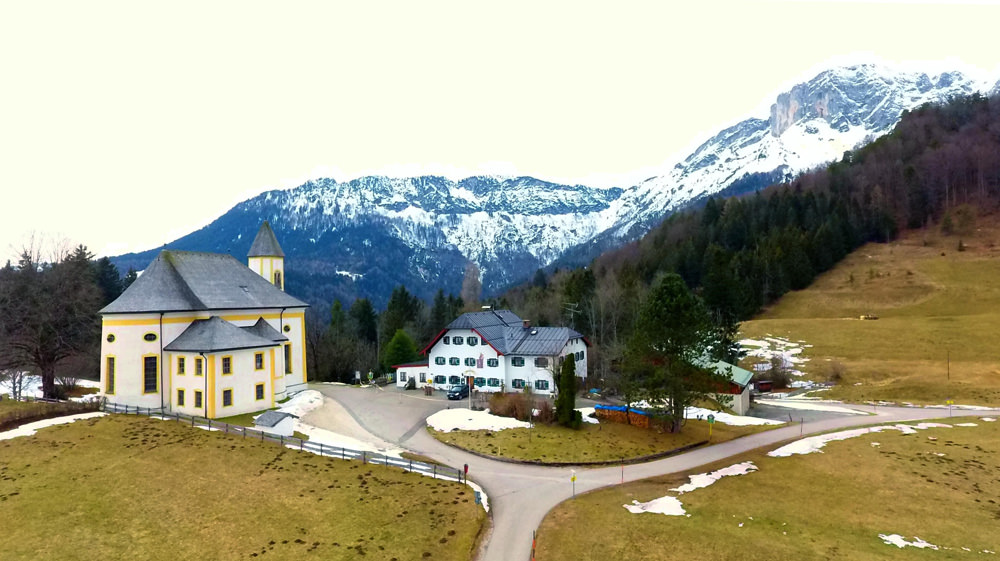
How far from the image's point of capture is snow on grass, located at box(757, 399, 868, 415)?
156 feet

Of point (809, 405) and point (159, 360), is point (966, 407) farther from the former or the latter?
point (159, 360)

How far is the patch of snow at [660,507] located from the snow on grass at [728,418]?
20758mm

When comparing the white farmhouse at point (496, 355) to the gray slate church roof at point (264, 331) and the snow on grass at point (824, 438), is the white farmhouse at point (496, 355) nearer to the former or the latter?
the gray slate church roof at point (264, 331)

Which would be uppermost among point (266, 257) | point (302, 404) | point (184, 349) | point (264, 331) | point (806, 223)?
point (806, 223)

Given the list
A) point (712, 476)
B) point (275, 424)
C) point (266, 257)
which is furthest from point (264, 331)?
point (712, 476)

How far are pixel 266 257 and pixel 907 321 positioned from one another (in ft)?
287

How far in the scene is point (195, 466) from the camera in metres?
26.1

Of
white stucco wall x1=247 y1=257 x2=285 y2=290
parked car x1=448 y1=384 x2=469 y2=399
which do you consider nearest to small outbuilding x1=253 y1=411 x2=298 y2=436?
parked car x1=448 y1=384 x2=469 y2=399

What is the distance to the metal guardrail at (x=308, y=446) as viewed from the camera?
27672mm

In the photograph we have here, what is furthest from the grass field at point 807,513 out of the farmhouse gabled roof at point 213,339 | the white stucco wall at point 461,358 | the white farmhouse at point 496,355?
the white stucco wall at point 461,358

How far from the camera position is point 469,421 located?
38812 millimetres

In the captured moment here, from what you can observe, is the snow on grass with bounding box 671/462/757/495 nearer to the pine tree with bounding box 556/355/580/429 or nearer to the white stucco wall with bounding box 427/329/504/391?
the pine tree with bounding box 556/355/580/429

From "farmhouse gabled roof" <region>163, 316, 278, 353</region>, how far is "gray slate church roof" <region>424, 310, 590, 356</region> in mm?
20826

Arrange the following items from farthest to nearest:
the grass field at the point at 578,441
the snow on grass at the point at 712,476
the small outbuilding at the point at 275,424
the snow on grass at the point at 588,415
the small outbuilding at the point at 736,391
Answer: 1. the small outbuilding at the point at 736,391
2. the snow on grass at the point at 588,415
3. the small outbuilding at the point at 275,424
4. the grass field at the point at 578,441
5. the snow on grass at the point at 712,476
